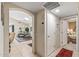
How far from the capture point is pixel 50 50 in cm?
112

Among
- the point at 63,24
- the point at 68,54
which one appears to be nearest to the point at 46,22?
the point at 63,24

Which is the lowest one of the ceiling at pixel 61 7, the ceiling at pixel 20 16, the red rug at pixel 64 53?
the red rug at pixel 64 53

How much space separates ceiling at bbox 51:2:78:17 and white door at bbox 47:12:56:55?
0.10 metres

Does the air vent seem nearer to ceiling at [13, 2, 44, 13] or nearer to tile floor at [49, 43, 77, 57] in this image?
ceiling at [13, 2, 44, 13]

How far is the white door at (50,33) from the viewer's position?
1.10 meters

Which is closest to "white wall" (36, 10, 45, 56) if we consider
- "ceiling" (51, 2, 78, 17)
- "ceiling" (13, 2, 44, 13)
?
"ceiling" (13, 2, 44, 13)

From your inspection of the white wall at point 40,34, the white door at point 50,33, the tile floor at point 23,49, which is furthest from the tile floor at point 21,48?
the white door at point 50,33

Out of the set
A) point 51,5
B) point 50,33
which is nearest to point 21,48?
point 50,33

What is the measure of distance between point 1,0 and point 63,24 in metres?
0.84

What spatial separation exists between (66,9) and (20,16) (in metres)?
0.62

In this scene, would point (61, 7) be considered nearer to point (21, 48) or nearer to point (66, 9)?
point (66, 9)

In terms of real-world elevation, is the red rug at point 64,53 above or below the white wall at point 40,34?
below

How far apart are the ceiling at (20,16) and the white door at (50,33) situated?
26 cm

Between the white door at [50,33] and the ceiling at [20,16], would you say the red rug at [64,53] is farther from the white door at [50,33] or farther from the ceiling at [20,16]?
the ceiling at [20,16]
